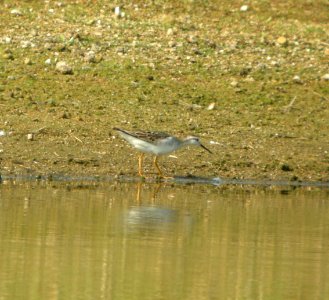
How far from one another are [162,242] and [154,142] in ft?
13.7

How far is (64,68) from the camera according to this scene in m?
17.4

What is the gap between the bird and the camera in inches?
571

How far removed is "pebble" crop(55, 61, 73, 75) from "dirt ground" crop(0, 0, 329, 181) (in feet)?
0.06

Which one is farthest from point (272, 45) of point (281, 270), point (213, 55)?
point (281, 270)

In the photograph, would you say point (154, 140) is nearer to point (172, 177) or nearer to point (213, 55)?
point (172, 177)

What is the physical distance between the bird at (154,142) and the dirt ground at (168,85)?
31 centimetres

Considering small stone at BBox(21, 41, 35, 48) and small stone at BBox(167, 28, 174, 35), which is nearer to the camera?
small stone at BBox(21, 41, 35, 48)

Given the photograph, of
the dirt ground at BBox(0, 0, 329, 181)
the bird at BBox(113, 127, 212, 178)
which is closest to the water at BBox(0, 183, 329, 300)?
the bird at BBox(113, 127, 212, 178)

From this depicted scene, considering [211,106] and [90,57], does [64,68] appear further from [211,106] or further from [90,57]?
[211,106]

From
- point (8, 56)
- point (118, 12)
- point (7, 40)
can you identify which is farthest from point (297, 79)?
point (7, 40)

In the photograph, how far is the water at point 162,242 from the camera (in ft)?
28.3

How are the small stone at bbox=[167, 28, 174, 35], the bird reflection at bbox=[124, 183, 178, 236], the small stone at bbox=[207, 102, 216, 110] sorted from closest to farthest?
the bird reflection at bbox=[124, 183, 178, 236]
the small stone at bbox=[207, 102, 216, 110]
the small stone at bbox=[167, 28, 174, 35]

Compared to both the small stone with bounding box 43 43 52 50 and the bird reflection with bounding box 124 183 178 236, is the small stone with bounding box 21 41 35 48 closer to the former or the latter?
the small stone with bounding box 43 43 52 50

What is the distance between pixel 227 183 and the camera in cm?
1445
